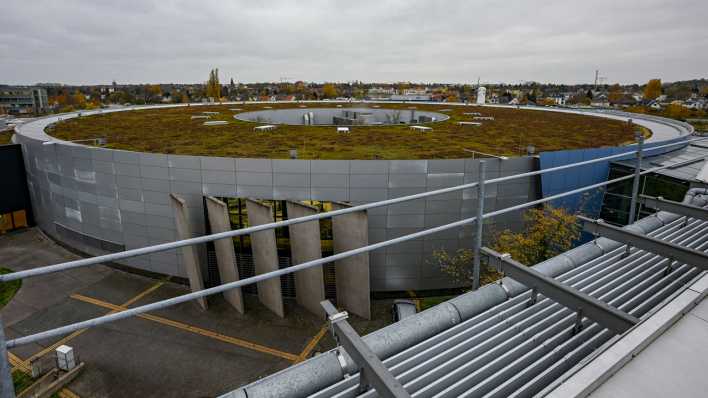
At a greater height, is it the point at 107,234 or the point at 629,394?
the point at 629,394

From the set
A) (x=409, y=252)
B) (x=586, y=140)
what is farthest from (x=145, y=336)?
(x=586, y=140)

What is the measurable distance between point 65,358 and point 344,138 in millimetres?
16190

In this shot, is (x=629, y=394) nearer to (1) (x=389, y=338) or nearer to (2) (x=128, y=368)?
(1) (x=389, y=338)

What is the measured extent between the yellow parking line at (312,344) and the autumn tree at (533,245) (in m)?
5.26

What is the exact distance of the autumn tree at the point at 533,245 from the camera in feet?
46.9

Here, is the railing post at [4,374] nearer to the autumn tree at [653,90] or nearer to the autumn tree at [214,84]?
the autumn tree at [214,84]

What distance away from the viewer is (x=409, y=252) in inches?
650

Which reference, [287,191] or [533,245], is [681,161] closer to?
[533,245]

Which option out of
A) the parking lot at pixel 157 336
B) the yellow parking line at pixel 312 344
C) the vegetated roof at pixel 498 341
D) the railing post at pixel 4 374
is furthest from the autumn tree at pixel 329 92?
the railing post at pixel 4 374

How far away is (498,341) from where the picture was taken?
349 centimetres

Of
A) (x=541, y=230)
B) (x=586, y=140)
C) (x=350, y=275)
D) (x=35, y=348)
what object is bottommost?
(x=35, y=348)

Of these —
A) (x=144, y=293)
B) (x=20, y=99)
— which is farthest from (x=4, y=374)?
(x=20, y=99)

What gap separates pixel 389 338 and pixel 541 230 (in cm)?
1310

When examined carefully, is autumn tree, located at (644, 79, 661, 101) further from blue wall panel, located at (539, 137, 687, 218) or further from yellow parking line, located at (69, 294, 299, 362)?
yellow parking line, located at (69, 294, 299, 362)
